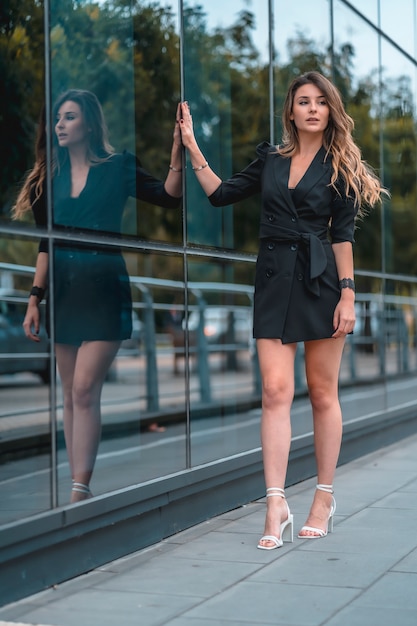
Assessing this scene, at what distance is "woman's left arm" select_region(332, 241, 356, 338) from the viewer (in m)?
4.80

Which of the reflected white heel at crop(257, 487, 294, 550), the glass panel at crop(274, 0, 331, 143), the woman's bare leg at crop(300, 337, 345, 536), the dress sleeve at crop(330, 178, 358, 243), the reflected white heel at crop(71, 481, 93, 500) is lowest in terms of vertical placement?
the reflected white heel at crop(257, 487, 294, 550)

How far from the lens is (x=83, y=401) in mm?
4887

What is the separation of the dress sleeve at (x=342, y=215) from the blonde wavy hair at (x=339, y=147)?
3 centimetres

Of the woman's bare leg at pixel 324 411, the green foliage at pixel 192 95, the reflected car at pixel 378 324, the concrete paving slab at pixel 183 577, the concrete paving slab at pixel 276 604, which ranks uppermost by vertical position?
the green foliage at pixel 192 95

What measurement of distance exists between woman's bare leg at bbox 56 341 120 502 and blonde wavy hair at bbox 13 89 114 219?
678mm

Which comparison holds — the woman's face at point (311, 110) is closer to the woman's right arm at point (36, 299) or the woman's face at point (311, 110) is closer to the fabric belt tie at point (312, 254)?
the fabric belt tie at point (312, 254)

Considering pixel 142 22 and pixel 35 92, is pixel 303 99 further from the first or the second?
pixel 142 22

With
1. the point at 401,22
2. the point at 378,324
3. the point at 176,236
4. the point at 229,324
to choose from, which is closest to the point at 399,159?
the point at 401,22

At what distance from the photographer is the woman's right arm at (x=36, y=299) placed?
14.1ft

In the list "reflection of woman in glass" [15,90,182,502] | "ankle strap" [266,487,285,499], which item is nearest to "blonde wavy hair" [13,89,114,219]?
"reflection of woman in glass" [15,90,182,502]

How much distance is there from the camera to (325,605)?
149 inches

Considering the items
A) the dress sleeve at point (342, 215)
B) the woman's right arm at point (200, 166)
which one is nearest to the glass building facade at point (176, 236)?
the woman's right arm at point (200, 166)

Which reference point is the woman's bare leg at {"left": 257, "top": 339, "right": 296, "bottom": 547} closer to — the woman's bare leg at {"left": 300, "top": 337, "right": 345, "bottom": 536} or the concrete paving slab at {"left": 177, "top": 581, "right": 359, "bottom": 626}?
the woman's bare leg at {"left": 300, "top": 337, "right": 345, "bottom": 536}

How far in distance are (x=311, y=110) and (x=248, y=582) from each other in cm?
202
